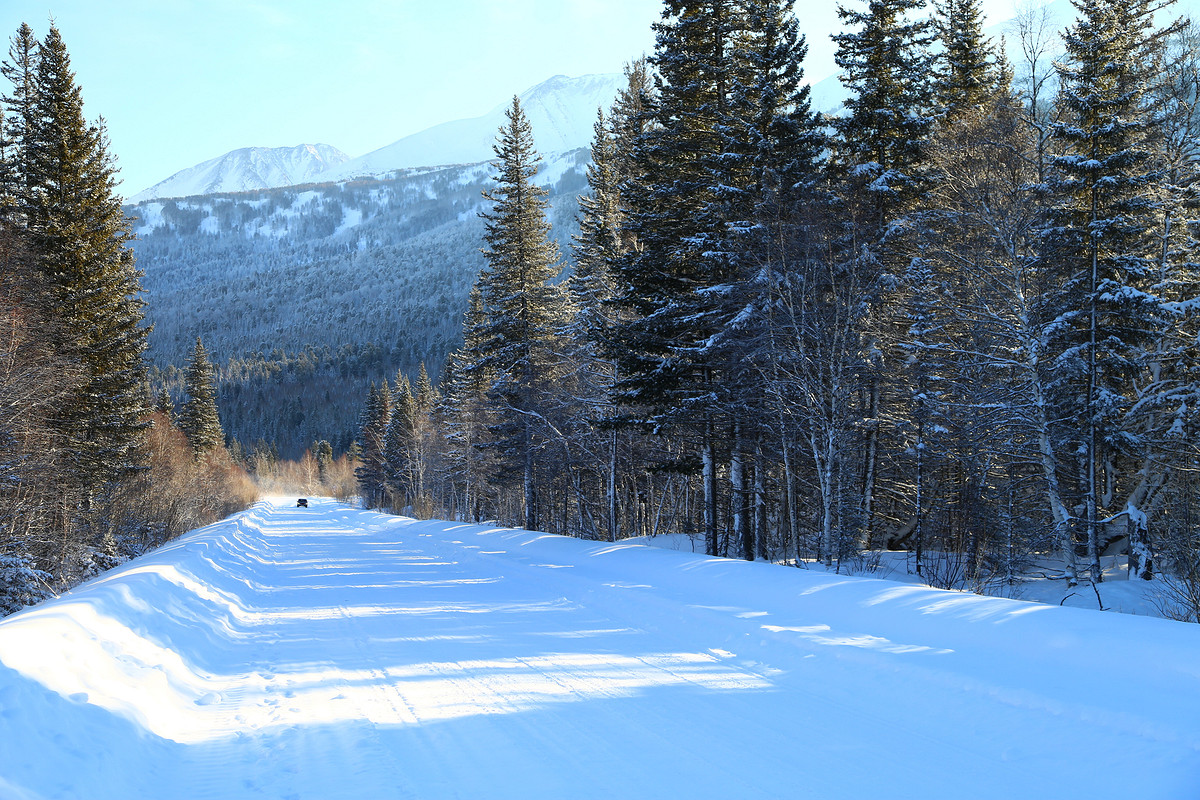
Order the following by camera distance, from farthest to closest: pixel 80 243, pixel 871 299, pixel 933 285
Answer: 1. pixel 80 243
2. pixel 933 285
3. pixel 871 299

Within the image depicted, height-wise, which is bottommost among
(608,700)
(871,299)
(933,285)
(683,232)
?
(608,700)

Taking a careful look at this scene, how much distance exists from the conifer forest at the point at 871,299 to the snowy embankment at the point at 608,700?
698cm

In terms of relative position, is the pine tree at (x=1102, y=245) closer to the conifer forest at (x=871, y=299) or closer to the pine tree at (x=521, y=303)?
the conifer forest at (x=871, y=299)

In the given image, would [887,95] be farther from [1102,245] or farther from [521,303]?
[521,303]

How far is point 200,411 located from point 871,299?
51471mm

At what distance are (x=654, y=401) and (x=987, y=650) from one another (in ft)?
41.4

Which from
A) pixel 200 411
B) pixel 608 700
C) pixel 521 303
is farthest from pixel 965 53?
pixel 200 411

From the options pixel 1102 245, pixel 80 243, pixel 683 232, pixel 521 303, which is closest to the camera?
pixel 1102 245

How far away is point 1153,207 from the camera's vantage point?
1597 cm

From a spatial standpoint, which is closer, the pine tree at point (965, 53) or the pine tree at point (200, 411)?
the pine tree at point (965, 53)

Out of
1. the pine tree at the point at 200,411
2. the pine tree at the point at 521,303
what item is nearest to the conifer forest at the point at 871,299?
the pine tree at the point at 521,303

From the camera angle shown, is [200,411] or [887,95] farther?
[200,411]

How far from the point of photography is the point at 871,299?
17.2 m

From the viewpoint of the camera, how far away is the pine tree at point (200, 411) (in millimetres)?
51056
